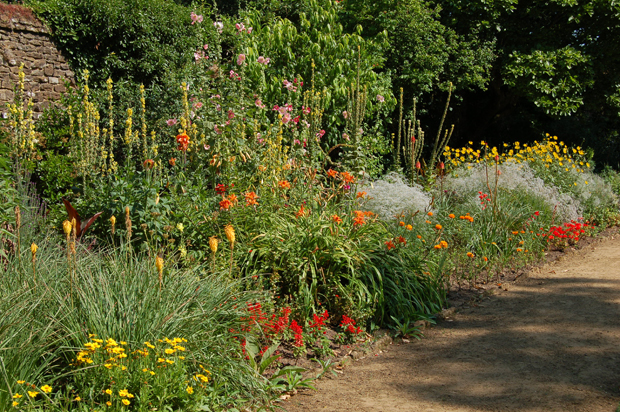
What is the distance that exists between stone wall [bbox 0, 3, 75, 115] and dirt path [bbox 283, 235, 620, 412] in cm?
668

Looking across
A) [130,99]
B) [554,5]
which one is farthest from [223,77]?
[554,5]

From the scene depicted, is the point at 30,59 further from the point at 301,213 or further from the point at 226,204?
A: the point at 301,213

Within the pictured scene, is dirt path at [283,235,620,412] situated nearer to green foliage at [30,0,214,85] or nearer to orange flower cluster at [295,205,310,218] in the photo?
orange flower cluster at [295,205,310,218]

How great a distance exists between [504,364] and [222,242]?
2209 mm

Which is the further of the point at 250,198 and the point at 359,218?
the point at 359,218

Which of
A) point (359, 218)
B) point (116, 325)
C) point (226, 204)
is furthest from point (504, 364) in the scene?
point (116, 325)

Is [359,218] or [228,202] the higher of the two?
[228,202]

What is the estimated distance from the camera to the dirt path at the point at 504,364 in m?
3.19

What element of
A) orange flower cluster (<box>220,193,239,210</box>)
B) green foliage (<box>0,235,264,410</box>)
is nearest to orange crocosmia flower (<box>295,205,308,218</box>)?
orange flower cluster (<box>220,193,239,210</box>)

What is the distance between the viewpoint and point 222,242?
4117 millimetres

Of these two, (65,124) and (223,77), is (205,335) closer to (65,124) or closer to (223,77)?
(223,77)

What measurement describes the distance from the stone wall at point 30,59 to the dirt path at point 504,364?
6.68 m

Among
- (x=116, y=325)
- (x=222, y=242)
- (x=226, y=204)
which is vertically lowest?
(x=116, y=325)

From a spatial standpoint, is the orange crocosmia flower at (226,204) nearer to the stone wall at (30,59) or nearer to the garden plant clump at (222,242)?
the garden plant clump at (222,242)
